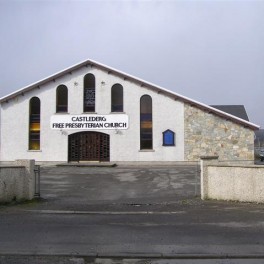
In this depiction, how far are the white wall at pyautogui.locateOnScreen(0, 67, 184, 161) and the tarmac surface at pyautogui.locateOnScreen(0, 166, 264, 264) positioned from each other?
50.2 ft

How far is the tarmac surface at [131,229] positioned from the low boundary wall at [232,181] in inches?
15.5

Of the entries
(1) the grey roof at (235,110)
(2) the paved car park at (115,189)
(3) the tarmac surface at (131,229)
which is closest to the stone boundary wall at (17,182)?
(3) the tarmac surface at (131,229)

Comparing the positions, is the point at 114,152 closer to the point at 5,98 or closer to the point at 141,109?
the point at 141,109

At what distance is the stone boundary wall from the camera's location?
1360 cm

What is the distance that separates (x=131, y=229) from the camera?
9.34 m

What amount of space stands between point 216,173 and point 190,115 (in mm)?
18113

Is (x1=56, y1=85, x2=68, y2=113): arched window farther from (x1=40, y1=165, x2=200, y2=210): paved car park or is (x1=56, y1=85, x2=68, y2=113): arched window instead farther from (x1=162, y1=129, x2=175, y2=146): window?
(x1=40, y1=165, x2=200, y2=210): paved car park

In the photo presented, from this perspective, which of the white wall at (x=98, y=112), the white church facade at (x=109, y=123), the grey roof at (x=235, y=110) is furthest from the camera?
the grey roof at (x=235, y=110)

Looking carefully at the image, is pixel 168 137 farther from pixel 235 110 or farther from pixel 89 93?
pixel 235 110

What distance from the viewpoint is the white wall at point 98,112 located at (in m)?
32.2

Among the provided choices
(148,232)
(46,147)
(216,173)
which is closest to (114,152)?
(46,147)

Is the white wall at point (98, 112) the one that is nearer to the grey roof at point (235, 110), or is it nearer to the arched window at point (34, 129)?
the arched window at point (34, 129)

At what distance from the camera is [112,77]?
108ft

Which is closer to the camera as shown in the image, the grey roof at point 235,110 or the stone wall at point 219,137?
the stone wall at point 219,137
